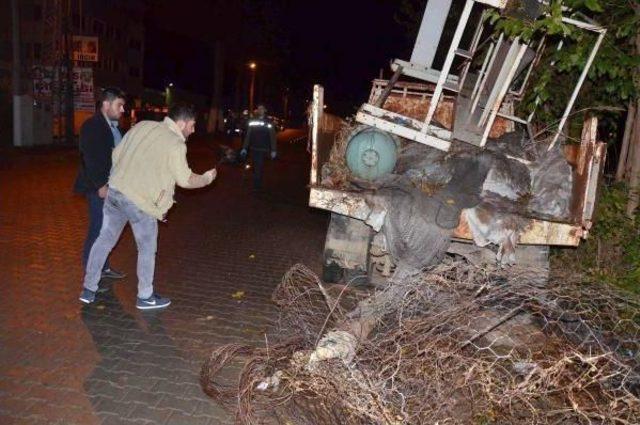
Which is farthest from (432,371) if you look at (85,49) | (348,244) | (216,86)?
(216,86)

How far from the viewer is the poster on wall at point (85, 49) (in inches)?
958

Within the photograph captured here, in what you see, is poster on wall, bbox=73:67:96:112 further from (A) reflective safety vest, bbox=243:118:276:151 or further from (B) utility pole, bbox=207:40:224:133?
(B) utility pole, bbox=207:40:224:133

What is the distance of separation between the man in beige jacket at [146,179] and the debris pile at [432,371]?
1453mm

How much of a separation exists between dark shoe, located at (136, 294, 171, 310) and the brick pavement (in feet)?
0.31

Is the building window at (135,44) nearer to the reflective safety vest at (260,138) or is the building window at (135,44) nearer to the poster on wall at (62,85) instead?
the poster on wall at (62,85)

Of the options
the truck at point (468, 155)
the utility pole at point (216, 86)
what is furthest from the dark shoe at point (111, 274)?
the utility pole at point (216, 86)

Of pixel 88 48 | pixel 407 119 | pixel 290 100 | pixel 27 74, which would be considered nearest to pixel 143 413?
pixel 407 119

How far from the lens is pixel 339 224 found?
225 inches

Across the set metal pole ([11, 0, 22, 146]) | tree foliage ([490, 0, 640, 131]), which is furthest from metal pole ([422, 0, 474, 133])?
metal pole ([11, 0, 22, 146])

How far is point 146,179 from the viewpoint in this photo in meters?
4.73

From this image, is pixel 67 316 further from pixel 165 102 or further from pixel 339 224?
pixel 165 102

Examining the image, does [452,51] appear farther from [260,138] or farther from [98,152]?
[260,138]

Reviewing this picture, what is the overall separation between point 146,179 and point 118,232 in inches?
26.8

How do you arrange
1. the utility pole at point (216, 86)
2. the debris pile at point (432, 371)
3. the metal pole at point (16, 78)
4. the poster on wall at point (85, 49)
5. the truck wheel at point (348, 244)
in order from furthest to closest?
the utility pole at point (216, 86) → the poster on wall at point (85, 49) → the metal pole at point (16, 78) → the truck wheel at point (348, 244) → the debris pile at point (432, 371)
